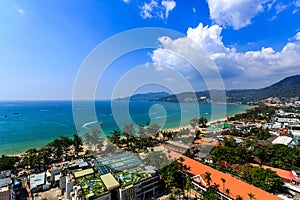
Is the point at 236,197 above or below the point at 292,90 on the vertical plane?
below

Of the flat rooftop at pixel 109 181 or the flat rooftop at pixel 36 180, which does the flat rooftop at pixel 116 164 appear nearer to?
the flat rooftop at pixel 109 181

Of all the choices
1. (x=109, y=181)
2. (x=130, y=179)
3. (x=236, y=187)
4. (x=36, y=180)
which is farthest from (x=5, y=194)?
(x=236, y=187)

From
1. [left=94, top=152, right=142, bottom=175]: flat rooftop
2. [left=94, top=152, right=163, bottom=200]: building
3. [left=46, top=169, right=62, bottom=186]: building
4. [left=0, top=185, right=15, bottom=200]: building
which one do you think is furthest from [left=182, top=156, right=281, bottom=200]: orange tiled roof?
[left=0, top=185, right=15, bottom=200]: building

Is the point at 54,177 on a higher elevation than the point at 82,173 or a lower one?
lower

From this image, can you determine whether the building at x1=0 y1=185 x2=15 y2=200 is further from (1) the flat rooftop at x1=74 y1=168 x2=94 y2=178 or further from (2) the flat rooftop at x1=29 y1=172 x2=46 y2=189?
(1) the flat rooftop at x1=74 y1=168 x2=94 y2=178

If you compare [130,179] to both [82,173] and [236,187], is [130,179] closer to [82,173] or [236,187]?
[82,173]

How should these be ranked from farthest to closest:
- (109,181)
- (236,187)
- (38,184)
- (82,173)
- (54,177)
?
(54,177)
(38,184)
(82,173)
(109,181)
(236,187)

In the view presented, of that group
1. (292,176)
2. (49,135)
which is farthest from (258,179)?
(49,135)

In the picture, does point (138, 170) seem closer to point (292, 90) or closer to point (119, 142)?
point (119, 142)

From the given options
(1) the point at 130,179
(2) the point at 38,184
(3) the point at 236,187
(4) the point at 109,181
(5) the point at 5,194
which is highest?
(4) the point at 109,181

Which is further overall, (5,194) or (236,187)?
(236,187)

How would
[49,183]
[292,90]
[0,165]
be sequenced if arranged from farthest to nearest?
1. [292,90]
2. [0,165]
3. [49,183]
